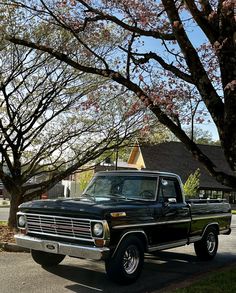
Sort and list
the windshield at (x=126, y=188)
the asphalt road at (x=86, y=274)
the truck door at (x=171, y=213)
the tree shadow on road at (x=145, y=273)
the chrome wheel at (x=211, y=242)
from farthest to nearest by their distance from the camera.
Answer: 1. the chrome wheel at (x=211, y=242)
2. the windshield at (x=126, y=188)
3. the truck door at (x=171, y=213)
4. the tree shadow on road at (x=145, y=273)
5. the asphalt road at (x=86, y=274)

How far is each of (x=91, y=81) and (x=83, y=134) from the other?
173 centimetres

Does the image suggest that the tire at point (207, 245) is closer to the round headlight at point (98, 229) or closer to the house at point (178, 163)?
the round headlight at point (98, 229)

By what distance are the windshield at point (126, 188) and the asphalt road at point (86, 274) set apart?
142 cm

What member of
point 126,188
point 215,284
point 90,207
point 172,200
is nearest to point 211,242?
point 172,200

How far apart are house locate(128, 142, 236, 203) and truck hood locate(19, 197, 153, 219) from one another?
41116 mm

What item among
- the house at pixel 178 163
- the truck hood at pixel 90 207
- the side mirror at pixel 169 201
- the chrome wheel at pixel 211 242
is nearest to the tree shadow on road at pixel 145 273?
the chrome wheel at pixel 211 242

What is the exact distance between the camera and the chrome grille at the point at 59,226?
7.18m

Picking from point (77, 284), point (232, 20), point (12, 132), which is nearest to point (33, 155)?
point (12, 132)

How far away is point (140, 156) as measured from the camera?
51.5 metres

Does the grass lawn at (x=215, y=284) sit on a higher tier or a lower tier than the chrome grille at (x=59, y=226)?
lower

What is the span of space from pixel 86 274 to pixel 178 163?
4444cm

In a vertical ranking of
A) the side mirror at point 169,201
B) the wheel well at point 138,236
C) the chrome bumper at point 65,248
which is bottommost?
the chrome bumper at point 65,248

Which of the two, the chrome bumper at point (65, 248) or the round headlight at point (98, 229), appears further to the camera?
the round headlight at point (98, 229)

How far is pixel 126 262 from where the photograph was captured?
7.41m
